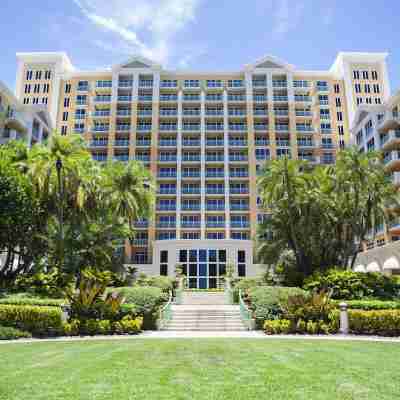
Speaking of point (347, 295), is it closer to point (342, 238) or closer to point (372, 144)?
point (342, 238)

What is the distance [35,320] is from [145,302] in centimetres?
546

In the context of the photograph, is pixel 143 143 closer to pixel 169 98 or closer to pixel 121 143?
pixel 121 143

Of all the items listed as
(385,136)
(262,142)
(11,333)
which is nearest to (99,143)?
(262,142)

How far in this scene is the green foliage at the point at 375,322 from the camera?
17859 mm

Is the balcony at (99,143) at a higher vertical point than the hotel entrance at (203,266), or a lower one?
higher

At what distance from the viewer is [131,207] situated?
1577 inches

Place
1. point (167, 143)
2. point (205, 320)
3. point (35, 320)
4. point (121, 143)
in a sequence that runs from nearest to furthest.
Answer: point (35, 320) < point (205, 320) < point (167, 143) < point (121, 143)

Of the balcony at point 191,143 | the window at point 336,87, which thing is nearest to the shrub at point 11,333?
the balcony at point 191,143

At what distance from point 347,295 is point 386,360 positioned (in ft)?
53.2

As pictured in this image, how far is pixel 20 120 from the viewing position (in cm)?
5406

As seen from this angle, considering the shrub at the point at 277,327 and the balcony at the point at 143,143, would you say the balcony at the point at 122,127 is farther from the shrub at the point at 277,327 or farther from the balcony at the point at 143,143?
the shrub at the point at 277,327

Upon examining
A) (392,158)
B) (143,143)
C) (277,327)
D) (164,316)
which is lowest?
(277,327)

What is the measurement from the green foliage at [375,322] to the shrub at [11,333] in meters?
15.2

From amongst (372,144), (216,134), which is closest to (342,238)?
(372,144)
